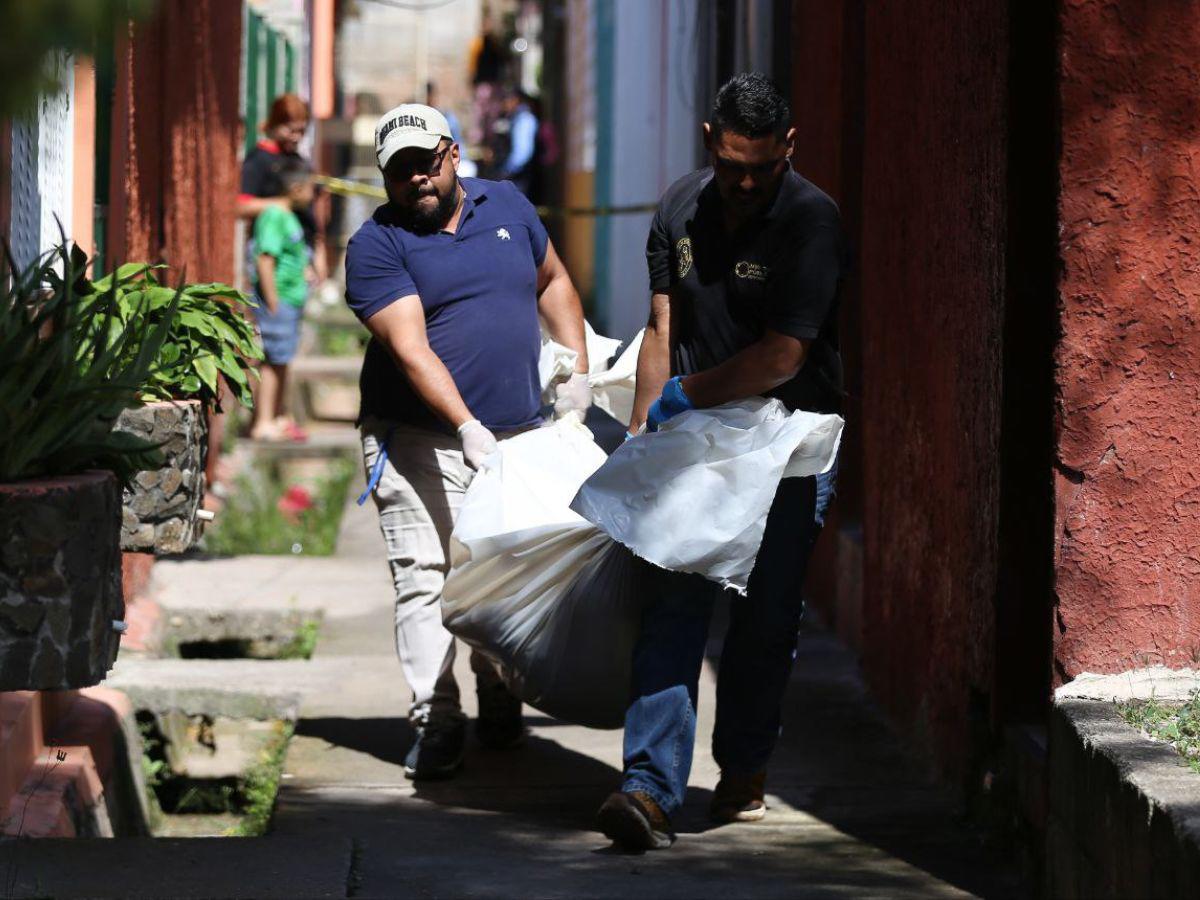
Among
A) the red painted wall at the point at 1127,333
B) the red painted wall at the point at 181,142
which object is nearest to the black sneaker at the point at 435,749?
the red painted wall at the point at 1127,333

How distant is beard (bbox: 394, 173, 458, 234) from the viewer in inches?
206

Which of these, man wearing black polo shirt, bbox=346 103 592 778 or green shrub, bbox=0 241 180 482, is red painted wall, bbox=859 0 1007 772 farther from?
green shrub, bbox=0 241 180 482

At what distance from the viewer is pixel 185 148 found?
8.73 meters

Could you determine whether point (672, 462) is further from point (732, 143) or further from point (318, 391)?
point (318, 391)

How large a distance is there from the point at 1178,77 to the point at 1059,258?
46 cm

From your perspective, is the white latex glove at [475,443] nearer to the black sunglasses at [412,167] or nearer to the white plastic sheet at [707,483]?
the white plastic sheet at [707,483]

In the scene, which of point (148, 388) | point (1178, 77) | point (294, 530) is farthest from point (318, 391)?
point (1178, 77)

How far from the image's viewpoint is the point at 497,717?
5.71 m

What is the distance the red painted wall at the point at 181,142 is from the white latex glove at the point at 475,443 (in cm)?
189

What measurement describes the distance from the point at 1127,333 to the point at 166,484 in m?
2.19

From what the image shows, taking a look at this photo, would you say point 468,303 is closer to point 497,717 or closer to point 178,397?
point 178,397

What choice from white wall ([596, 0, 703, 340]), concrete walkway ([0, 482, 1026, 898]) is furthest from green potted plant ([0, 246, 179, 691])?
white wall ([596, 0, 703, 340])

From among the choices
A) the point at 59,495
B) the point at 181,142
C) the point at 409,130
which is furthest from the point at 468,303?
the point at 181,142

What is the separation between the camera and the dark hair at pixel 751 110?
14.6 ft
